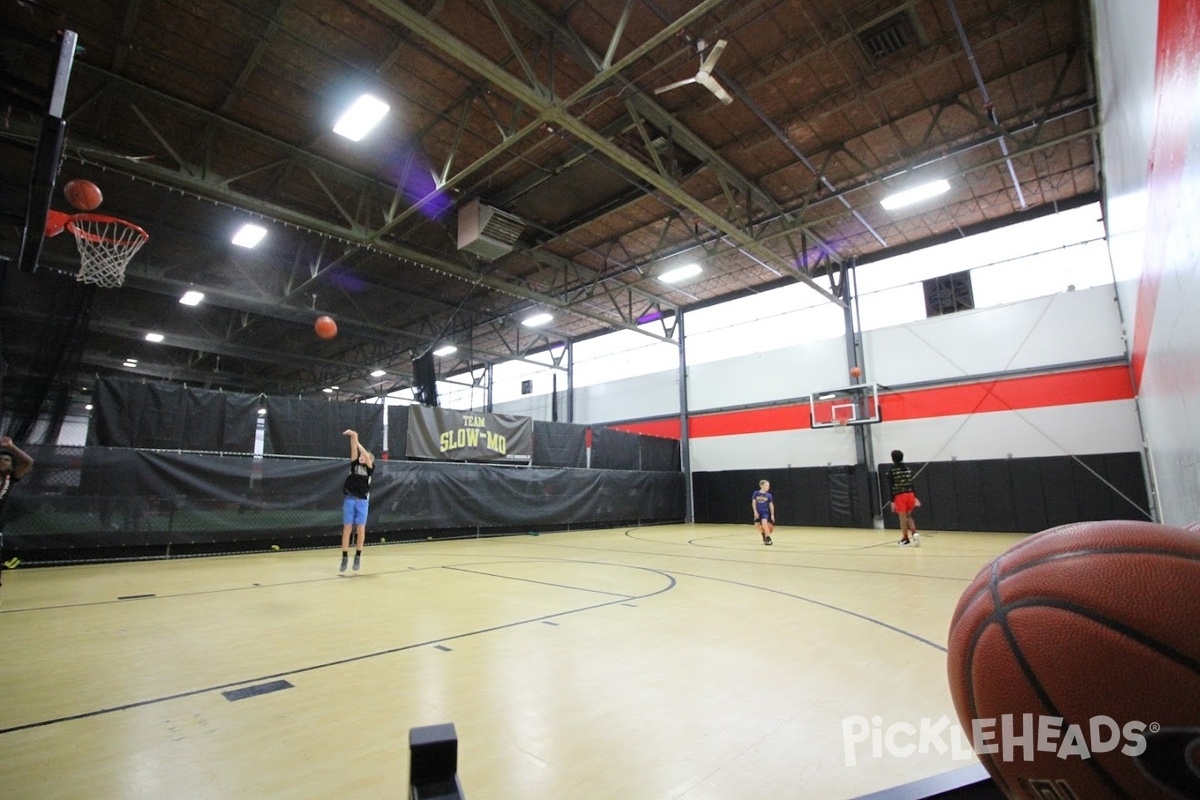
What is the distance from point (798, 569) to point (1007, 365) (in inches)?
383

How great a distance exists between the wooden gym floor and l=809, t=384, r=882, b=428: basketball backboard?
9108 mm

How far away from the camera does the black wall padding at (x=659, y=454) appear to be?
1605cm

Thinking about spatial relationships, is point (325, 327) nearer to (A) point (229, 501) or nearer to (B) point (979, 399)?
(A) point (229, 501)

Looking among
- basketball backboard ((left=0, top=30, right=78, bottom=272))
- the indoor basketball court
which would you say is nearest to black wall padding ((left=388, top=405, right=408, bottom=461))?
the indoor basketball court

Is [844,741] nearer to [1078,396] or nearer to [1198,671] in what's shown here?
[1198,671]

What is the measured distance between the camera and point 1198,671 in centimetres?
88

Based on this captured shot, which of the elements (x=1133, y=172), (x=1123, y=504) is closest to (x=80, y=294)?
(x=1133, y=172)

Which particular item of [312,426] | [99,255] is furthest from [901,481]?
[99,255]

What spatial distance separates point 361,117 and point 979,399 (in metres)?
14.2

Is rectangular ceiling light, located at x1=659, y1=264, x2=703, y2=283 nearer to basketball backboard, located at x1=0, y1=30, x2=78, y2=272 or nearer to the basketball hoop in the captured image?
the basketball hoop

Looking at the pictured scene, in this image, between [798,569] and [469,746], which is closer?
[469,746]

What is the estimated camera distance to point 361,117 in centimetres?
823

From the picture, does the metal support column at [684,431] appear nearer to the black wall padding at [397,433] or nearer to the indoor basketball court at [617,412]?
the indoor basketball court at [617,412]

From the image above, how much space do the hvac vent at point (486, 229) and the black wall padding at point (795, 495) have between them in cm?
985
